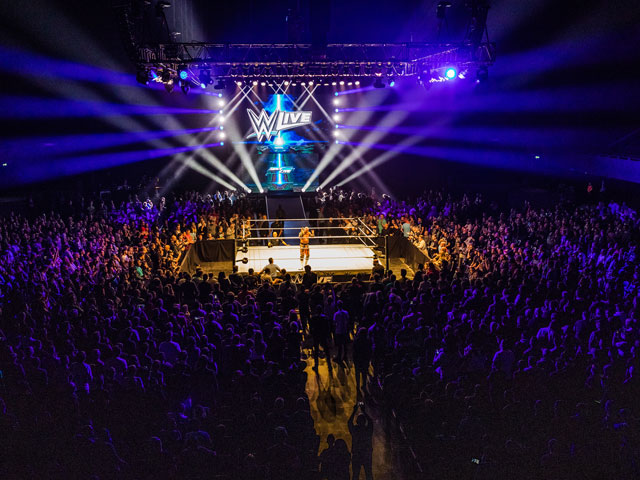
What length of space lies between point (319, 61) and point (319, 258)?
5313 millimetres

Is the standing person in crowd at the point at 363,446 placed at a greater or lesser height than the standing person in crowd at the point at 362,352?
lesser

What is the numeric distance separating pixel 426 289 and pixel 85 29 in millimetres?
13788

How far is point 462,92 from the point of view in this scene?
896 inches

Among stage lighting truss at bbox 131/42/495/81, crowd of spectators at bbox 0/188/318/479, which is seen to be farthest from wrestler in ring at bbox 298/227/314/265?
stage lighting truss at bbox 131/42/495/81

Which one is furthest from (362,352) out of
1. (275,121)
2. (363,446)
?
(275,121)

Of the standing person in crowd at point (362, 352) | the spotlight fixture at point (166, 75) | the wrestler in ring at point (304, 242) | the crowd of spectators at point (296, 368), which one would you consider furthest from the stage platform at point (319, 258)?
the standing person in crowd at point (362, 352)

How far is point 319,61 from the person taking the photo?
1335 cm

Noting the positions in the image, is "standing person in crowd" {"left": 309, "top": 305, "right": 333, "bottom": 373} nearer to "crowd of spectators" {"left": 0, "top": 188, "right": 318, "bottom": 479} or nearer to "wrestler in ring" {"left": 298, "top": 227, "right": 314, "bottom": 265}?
"crowd of spectators" {"left": 0, "top": 188, "right": 318, "bottom": 479}

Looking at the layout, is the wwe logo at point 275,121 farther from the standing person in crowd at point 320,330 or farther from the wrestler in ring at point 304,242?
the standing person in crowd at point 320,330

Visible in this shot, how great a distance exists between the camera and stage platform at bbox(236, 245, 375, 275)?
1409cm

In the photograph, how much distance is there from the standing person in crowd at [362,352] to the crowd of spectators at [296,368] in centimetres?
2

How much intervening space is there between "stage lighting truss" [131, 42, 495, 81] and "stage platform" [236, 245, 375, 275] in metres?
5.09

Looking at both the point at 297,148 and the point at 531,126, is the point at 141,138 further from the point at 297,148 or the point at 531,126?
the point at 531,126

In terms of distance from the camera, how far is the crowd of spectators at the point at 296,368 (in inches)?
193
